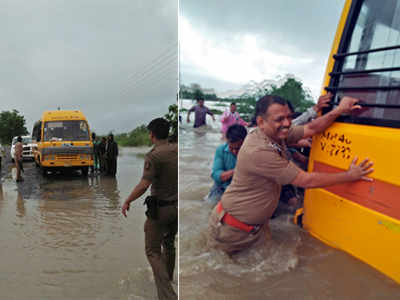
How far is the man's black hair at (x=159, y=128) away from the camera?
1762 mm

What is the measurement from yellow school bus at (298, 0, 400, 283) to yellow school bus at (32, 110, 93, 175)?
178cm

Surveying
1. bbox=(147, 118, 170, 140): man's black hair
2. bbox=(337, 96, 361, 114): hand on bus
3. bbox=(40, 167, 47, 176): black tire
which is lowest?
bbox=(40, 167, 47, 176): black tire

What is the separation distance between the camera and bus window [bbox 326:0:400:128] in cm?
203

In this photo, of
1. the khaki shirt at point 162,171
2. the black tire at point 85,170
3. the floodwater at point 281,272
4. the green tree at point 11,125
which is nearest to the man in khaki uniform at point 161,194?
the khaki shirt at point 162,171

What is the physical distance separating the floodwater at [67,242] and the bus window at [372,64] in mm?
1475

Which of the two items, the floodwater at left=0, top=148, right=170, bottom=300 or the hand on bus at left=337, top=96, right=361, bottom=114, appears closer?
the hand on bus at left=337, top=96, right=361, bottom=114

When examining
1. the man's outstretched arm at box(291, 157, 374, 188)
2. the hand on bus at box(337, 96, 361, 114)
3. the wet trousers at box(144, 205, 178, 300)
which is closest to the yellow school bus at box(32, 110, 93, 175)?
the wet trousers at box(144, 205, 178, 300)

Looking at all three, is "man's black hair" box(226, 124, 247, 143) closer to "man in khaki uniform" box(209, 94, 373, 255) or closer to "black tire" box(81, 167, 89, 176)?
"man in khaki uniform" box(209, 94, 373, 255)

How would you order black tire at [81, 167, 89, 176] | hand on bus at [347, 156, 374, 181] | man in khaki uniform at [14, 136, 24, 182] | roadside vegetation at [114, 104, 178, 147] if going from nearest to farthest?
roadside vegetation at [114, 104, 178, 147] < hand on bus at [347, 156, 374, 181] < man in khaki uniform at [14, 136, 24, 182] < black tire at [81, 167, 89, 176]

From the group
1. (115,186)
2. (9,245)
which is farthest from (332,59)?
(9,245)

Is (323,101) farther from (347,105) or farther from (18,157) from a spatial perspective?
(18,157)

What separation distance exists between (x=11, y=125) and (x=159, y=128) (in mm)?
1134

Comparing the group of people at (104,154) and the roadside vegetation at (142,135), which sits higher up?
the roadside vegetation at (142,135)

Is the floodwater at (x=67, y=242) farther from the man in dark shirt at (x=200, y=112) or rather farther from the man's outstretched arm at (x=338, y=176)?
the man in dark shirt at (x=200, y=112)
